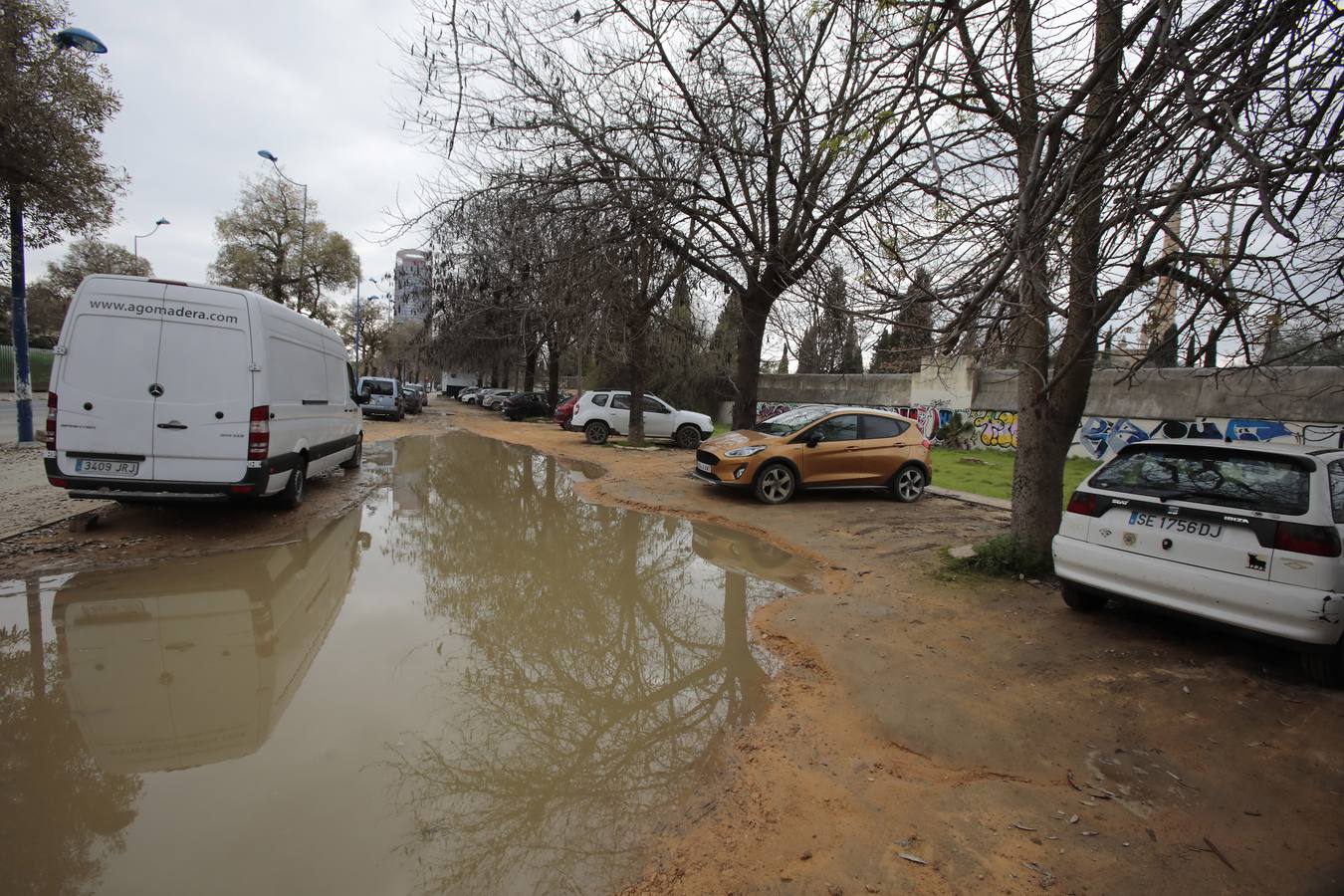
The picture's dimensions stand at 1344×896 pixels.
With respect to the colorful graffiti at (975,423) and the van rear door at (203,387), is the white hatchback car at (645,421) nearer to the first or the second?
the colorful graffiti at (975,423)

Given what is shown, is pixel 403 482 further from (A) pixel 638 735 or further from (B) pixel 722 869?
(B) pixel 722 869

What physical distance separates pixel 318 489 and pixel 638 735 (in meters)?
8.44

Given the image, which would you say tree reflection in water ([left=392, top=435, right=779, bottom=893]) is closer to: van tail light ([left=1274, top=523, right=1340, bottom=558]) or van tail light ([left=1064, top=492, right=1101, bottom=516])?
van tail light ([left=1064, top=492, right=1101, bottom=516])

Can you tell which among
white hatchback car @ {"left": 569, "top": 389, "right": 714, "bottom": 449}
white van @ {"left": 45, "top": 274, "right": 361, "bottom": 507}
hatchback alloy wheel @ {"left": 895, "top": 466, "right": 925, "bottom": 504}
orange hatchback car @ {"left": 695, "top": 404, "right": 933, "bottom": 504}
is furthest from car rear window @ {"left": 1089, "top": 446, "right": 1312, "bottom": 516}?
white hatchback car @ {"left": 569, "top": 389, "right": 714, "bottom": 449}

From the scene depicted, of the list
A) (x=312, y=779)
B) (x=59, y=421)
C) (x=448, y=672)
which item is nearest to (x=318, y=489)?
(x=59, y=421)

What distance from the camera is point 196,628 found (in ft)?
14.5

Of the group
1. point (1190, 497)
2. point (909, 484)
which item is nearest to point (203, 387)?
point (1190, 497)

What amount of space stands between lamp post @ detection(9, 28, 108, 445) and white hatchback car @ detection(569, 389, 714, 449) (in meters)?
12.3

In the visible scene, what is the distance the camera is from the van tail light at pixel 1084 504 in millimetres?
4727

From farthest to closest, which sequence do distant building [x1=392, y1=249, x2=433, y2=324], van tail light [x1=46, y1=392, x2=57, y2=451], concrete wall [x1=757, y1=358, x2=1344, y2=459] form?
distant building [x1=392, y1=249, x2=433, y2=324] < concrete wall [x1=757, y1=358, x2=1344, y2=459] < van tail light [x1=46, y1=392, x2=57, y2=451]

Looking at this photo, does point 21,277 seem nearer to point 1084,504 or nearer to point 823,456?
point 823,456

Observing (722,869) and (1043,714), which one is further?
(1043,714)

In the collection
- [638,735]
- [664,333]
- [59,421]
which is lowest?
[638,735]

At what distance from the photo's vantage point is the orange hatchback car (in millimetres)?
9648
